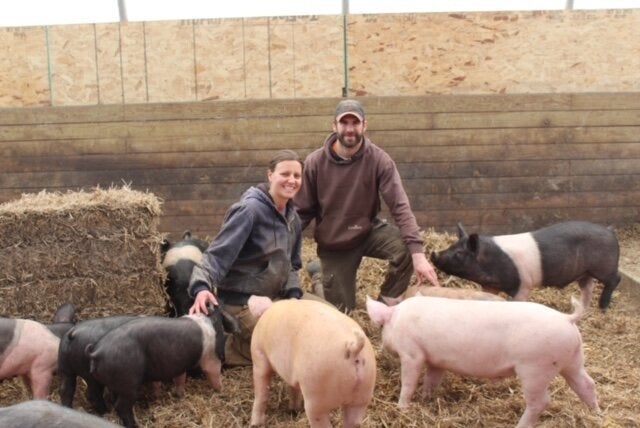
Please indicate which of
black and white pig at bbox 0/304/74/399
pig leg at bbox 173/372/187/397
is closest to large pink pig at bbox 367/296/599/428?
pig leg at bbox 173/372/187/397

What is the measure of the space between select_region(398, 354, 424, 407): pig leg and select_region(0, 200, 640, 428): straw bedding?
53mm

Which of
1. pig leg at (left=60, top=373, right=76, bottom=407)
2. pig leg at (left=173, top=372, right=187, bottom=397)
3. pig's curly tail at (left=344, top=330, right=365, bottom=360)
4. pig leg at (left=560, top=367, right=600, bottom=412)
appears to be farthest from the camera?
pig leg at (left=173, top=372, right=187, bottom=397)

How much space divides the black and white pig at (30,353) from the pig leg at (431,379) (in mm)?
2136

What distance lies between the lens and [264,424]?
3459mm

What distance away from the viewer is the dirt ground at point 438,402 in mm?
3373

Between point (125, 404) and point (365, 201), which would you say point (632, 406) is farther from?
point (125, 404)

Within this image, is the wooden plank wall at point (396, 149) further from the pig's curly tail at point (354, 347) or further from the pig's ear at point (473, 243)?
the pig's curly tail at point (354, 347)

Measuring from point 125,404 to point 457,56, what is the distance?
556 centimetres

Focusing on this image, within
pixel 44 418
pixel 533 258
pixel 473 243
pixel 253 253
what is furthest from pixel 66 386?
pixel 533 258

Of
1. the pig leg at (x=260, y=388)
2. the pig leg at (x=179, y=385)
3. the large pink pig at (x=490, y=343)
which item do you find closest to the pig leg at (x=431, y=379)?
the large pink pig at (x=490, y=343)

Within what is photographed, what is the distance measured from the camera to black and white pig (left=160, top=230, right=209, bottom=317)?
15.6ft

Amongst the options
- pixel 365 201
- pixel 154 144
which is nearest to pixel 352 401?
pixel 365 201

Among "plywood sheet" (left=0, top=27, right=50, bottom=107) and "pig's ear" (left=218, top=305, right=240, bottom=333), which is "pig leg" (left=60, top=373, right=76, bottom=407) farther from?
"plywood sheet" (left=0, top=27, right=50, bottom=107)

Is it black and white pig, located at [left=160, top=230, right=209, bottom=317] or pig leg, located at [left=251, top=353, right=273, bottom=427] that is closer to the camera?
pig leg, located at [left=251, top=353, right=273, bottom=427]
